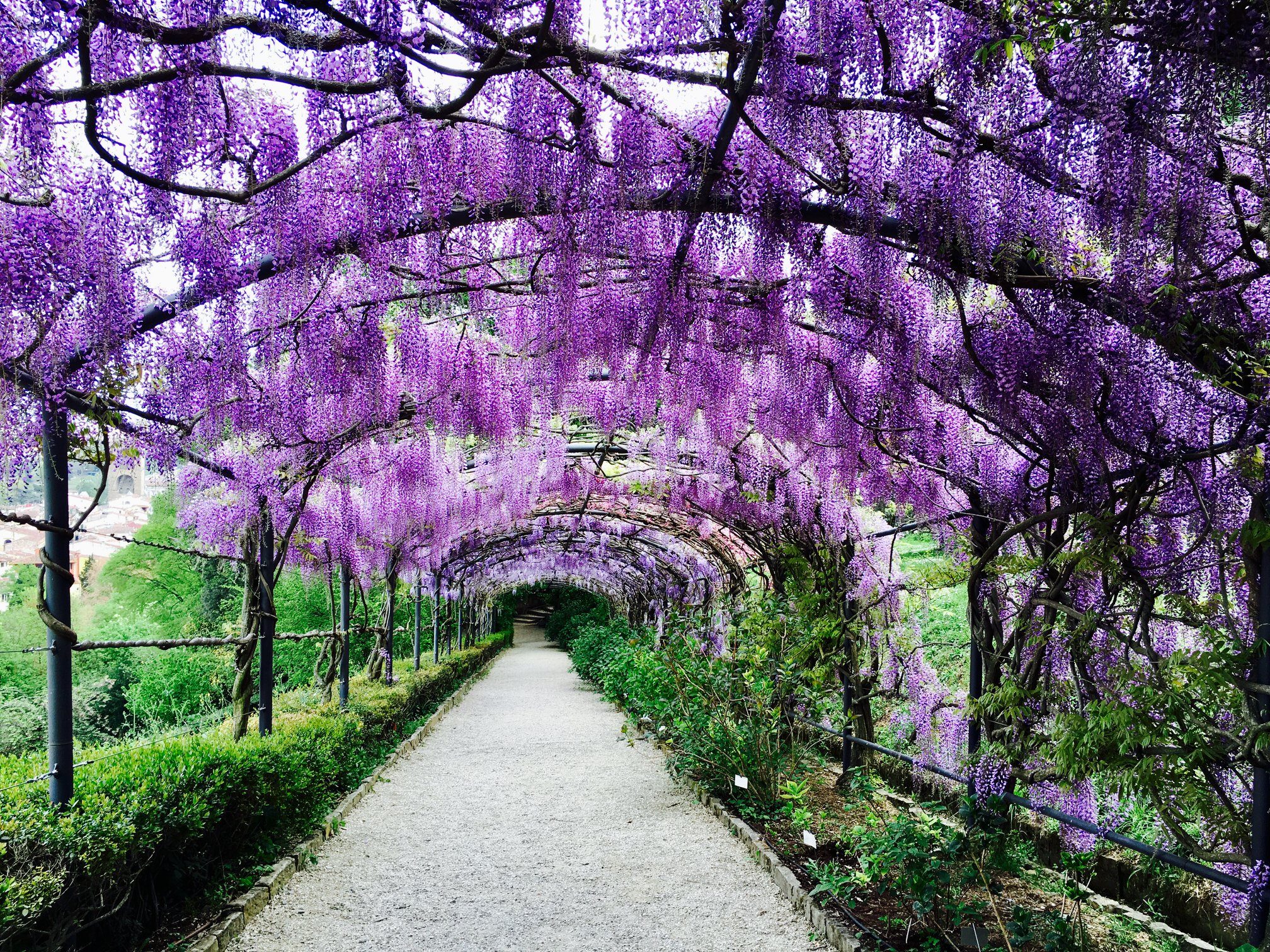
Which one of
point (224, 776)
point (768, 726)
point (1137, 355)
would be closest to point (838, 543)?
point (768, 726)

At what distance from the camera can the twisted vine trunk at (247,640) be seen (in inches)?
191

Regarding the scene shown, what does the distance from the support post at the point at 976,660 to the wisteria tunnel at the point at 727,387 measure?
42 millimetres

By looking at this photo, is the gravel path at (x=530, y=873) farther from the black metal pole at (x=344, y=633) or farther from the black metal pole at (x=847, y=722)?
the black metal pole at (x=847, y=722)

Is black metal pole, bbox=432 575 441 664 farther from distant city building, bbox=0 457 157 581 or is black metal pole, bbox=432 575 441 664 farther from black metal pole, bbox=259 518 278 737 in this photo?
black metal pole, bbox=259 518 278 737

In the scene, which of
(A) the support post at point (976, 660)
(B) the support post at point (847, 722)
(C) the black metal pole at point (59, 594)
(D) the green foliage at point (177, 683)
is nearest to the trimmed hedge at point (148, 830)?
(C) the black metal pole at point (59, 594)

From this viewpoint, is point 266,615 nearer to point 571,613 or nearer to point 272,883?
point 272,883

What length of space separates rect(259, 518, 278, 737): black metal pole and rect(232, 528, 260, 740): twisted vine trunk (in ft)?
0.15

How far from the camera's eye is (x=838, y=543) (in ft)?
20.2

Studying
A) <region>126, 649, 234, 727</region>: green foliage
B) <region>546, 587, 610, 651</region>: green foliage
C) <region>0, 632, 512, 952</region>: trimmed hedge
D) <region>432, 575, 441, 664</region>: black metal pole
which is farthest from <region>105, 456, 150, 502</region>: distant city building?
<region>546, 587, 610, 651</region>: green foliage

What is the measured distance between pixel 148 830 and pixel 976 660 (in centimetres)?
330

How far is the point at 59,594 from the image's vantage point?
10.3 feet

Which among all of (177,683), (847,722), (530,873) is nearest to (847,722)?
(847,722)

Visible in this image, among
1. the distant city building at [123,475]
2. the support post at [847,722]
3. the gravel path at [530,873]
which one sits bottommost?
the gravel path at [530,873]

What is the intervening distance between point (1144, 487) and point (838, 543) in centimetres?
326
